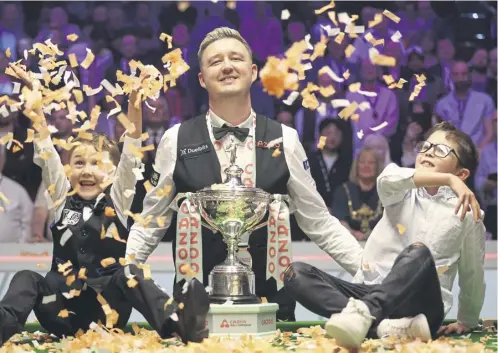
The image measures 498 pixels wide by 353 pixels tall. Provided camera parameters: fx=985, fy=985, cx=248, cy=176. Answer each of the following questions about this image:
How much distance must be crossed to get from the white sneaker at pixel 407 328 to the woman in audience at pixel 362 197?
3193 millimetres

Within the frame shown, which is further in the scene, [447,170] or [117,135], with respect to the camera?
[117,135]

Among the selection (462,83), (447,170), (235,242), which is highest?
(462,83)

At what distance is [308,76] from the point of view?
7.36 m

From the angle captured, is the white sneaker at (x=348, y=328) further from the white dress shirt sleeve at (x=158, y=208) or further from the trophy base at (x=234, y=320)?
the white dress shirt sleeve at (x=158, y=208)

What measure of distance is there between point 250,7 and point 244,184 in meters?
3.89

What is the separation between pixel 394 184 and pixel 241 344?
780mm

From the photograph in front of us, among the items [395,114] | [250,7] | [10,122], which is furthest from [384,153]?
[10,122]

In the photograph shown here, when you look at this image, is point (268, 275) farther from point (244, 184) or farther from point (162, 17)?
point (162, 17)

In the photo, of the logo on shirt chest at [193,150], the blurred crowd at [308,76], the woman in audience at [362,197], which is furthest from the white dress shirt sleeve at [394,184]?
the blurred crowd at [308,76]

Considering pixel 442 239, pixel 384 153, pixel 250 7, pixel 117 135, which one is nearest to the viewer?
pixel 442 239

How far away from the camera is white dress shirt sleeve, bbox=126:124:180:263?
362 centimetres

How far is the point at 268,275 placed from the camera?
360 centimetres

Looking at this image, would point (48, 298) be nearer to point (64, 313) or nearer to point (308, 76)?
point (64, 313)

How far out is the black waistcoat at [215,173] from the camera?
3.64 m
